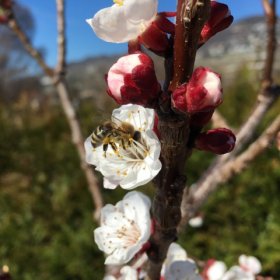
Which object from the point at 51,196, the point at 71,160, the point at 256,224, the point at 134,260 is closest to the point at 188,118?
the point at 134,260

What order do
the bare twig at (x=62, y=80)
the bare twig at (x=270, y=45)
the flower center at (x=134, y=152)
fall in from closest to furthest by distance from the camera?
1. the flower center at (x=134, y=152)
2. the bare twig at (x=270, y=45)
3. the bare twig at (x=62, y=80)

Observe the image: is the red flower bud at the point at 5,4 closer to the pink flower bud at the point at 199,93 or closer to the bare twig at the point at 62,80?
the bare twig at the point at 62,80

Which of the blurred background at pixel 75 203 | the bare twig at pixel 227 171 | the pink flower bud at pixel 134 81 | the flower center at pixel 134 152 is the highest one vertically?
the pink flower bud at pixel 134 81

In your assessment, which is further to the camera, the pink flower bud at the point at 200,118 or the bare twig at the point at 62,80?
the bare twig at the point at 62,80

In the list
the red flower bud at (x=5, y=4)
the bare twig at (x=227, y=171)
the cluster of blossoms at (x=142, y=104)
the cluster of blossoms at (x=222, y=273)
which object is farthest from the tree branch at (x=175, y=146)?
the red flower bud at (x=5, y=4)

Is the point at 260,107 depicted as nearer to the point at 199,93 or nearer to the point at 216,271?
the point at 216,271

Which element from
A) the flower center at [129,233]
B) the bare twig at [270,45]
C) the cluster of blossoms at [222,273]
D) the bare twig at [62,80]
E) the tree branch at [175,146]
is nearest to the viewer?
the tree branch at [175,146]

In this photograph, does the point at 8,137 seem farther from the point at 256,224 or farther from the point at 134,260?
the point at 134,260
